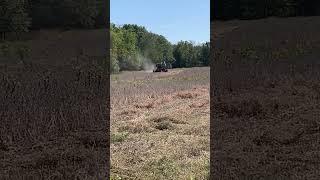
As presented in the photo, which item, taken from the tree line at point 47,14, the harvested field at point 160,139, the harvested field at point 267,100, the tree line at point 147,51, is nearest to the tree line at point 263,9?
the harvested field at point 267,100

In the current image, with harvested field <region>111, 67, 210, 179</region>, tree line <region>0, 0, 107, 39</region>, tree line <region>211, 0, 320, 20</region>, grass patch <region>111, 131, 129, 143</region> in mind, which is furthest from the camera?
tree line <region>211, 0, 320, 20</region>

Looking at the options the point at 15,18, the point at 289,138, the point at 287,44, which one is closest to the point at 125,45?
the point at 287,44

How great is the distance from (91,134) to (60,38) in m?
4.59

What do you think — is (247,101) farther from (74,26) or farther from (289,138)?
(74,26)

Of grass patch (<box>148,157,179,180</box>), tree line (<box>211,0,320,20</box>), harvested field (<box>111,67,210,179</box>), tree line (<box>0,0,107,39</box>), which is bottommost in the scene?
grass patch (<box>148,157,179,180</box>)

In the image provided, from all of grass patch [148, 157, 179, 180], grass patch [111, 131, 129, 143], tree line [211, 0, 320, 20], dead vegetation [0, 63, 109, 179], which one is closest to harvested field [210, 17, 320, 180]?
tree line [211, 0, 320, 20]

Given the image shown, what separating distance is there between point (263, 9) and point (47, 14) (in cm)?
615

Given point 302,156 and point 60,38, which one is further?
point 60,38

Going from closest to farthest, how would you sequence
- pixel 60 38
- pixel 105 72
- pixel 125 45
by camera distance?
1. pixel 105 72
2. pixel 60 38
3. pixel 125 45

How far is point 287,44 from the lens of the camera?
497 inches

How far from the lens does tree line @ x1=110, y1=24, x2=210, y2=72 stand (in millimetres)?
25811

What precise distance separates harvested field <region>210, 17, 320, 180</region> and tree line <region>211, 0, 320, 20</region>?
233 millimetres

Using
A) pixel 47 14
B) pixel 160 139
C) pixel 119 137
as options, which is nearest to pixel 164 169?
pixel 160 139

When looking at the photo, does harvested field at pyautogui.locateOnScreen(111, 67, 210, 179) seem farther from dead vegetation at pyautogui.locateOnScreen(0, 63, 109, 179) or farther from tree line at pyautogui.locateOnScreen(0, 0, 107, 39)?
tree line at pyautogui.locateOnScreen(0, 0, 107, 39)
